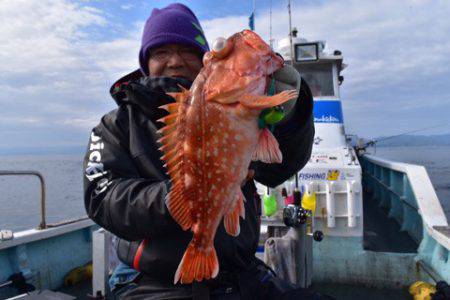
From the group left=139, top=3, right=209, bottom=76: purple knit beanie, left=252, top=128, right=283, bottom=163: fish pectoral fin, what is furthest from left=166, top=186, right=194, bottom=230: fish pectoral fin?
left=139, top=3, right=209, bottom=76: purple knit beanie

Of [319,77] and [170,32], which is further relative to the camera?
[319,77]

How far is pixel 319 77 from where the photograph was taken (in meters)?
8.70

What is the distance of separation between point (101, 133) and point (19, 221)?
17.7m

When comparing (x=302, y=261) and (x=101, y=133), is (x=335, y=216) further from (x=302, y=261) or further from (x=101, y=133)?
(x=101, y=133)

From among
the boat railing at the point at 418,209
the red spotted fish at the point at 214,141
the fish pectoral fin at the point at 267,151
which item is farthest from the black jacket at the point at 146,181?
the boat railing at the point at 418,209

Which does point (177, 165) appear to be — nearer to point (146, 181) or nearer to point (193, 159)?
point (193, 159)

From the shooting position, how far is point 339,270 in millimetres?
6148

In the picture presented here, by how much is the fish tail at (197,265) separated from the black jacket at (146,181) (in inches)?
9.4

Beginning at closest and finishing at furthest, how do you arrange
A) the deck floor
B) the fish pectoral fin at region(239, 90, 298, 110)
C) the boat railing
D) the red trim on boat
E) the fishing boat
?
the fish pectoral fin at region(239, 90, 298, 110)
the red trim on boat
the fishing boat
the boat railing
the deck floor

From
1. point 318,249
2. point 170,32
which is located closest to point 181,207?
point 170,32

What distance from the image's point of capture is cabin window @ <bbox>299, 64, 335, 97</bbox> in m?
8.60

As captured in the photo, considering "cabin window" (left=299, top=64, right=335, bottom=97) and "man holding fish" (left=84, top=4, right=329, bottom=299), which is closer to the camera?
"man holding fish" (left=84, top=4, right=329, bottom=299)

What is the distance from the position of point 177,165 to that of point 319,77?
23.9 feet

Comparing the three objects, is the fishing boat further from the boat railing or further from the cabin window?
the cabin window
